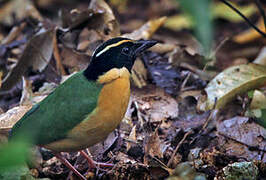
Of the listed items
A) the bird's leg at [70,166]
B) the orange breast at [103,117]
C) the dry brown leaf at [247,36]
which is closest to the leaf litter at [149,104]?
the bird's leg at [70,166]

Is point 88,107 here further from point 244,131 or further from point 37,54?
point 37,54

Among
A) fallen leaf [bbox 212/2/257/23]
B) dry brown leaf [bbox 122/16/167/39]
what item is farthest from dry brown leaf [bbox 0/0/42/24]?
fallen leaf [bbox 212/2/257/23]

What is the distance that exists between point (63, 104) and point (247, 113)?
2.21 m

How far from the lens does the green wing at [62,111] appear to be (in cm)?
360

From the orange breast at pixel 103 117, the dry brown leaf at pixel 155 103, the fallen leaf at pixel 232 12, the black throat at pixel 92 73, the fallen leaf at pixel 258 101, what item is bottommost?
the fallen leaf at pixel 232 12

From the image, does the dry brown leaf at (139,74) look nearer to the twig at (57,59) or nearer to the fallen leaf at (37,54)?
the twig at (57,59)

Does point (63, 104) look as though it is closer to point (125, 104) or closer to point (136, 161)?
point (125, 104)

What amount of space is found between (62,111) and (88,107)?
0.25 metres

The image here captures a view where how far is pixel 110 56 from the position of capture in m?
3.73

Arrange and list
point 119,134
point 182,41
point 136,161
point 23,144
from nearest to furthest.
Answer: point 23,144 < point 136,161 < point 119,134 < point 182,41

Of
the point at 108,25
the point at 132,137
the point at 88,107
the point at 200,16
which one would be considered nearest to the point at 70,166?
the point at 88,107

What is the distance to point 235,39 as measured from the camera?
328 inches

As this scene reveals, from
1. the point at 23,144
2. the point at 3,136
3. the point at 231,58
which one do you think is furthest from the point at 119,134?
the point at 231,58

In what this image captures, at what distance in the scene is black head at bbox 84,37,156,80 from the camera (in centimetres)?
369
